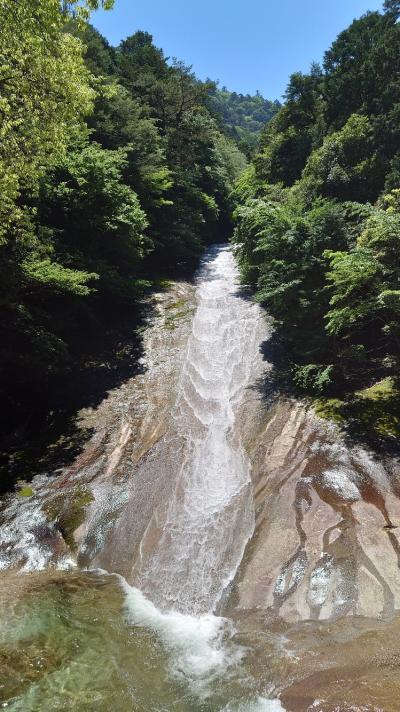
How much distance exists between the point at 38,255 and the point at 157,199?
13640 mm

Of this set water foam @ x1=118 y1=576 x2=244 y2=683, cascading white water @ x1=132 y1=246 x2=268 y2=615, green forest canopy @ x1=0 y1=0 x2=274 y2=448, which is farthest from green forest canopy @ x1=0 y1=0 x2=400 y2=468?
water foam @ x1=118 y1=576 x2=244 y2=683

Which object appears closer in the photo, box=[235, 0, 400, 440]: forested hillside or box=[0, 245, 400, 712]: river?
box=[0, 245, 400, 712]: river

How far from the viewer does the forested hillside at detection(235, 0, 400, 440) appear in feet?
36.2

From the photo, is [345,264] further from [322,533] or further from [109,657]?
[109,657]

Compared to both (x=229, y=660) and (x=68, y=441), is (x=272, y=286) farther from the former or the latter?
(x=229, y=660)

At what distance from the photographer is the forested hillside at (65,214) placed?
399 inches

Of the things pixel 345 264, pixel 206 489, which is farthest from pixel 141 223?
pixel 206 489

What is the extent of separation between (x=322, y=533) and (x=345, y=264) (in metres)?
6.79

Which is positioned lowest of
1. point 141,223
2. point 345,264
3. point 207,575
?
point 207,575

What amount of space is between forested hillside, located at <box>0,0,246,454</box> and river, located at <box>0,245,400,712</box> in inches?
145

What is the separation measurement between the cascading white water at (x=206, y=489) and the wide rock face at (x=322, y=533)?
19.8 inches

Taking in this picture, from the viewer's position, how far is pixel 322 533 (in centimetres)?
811

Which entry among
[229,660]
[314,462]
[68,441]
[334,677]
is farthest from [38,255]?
[334,677]

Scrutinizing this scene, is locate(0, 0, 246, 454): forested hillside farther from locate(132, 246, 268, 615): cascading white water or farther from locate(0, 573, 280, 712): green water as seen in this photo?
locate(0, 573, 280, 712): green water
